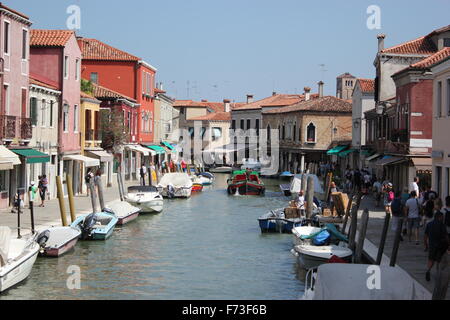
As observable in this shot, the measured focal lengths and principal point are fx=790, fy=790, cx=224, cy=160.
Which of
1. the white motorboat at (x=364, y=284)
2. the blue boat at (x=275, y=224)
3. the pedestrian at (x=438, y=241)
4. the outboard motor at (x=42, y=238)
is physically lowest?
the blue boat at (x=275, y=224)

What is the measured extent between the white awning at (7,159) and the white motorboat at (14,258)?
713 centimetres

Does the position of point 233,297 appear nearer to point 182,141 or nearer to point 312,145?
point 312,145

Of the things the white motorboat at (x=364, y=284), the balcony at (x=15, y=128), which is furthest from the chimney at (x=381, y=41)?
the white motorboat at (x=364, y=284)

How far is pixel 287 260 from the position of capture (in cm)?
2148

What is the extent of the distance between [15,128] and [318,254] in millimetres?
13396

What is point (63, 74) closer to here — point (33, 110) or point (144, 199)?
point (33, 110)

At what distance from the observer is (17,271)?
53.0 ft

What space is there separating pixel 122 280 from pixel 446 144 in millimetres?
10896

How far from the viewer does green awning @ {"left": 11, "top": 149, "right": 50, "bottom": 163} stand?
27.6m

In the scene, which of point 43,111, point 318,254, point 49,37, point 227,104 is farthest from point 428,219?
point 227,104

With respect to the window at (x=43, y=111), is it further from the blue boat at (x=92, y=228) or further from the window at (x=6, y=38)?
the blue boat at (x=92, y=228)

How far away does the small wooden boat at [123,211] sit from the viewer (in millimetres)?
27734

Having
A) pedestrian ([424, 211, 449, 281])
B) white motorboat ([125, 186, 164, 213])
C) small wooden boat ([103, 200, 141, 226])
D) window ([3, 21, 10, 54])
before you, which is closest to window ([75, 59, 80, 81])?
white motorboat ([125, 186, 164, 213])

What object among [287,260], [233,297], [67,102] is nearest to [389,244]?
[287,260]
